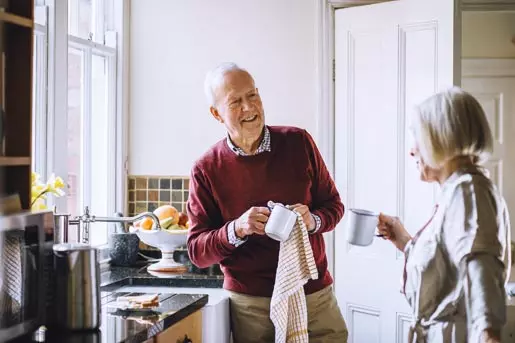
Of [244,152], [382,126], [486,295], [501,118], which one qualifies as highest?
[501,118]

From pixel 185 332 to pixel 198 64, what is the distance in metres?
1.50

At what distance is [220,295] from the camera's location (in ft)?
9.37

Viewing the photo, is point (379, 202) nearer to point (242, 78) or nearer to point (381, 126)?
point (381, 126)

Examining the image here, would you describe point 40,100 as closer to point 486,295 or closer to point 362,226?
point 362,226

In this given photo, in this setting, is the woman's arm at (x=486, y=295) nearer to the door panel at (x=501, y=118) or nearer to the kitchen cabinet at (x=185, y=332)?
the kitchen cabinet at (x=185, y=332)

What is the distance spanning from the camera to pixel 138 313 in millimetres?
2316

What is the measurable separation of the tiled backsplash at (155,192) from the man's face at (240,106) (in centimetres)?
104

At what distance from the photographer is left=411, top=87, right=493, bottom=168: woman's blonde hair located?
5.67 feet

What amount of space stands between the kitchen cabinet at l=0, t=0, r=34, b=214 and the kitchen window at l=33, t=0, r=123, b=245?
34.2 inches

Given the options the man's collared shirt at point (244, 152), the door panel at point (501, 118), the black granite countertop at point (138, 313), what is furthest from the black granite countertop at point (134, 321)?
the door panel at point (501, 118)

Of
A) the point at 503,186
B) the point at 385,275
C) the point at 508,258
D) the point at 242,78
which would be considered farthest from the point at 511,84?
the point at 508,258

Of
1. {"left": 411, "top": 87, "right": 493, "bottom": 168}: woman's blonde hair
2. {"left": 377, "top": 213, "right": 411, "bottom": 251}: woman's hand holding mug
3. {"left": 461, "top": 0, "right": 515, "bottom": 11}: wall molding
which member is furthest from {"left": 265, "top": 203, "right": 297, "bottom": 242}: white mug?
{"left": 461, "top": 0, "right": 515, "bottom": 11}: wall molding

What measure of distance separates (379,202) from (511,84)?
5.86 ft

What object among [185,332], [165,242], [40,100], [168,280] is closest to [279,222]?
[185,332]
